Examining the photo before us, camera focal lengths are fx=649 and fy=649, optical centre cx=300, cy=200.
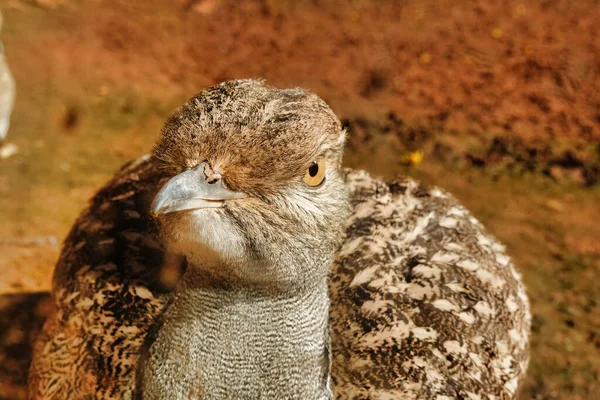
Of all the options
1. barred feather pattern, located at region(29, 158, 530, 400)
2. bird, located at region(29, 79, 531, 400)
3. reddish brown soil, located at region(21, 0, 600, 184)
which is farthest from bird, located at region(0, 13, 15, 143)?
A: barred feather pattern, located at region(29, 158, 530, 400)

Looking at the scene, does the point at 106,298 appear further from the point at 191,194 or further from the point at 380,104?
the point at 380,104

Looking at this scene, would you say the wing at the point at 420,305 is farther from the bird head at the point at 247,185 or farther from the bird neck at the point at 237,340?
the bird head at the point at 247,185

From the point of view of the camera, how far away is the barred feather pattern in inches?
110

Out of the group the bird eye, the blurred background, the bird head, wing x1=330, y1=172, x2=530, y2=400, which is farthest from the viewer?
the blurred background

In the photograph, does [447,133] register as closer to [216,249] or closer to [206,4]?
[206,4]

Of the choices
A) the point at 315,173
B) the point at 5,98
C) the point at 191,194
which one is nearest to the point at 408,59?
the point at 5,98

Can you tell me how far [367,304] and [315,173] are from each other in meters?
1.07

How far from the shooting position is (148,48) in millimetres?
7145

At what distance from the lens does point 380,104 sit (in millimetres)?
6691

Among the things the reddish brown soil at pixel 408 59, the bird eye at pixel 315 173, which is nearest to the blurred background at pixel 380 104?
the reddish brown soil at pixel 408 59

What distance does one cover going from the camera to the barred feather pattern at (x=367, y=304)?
110 inches

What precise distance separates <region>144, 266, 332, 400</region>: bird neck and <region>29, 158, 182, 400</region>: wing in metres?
0.36

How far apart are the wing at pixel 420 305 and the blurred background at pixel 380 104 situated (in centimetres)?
138

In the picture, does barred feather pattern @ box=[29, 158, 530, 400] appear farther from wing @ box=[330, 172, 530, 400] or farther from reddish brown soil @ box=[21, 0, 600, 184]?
reddish brown soil @ box=[21, 0, 600, 184]
